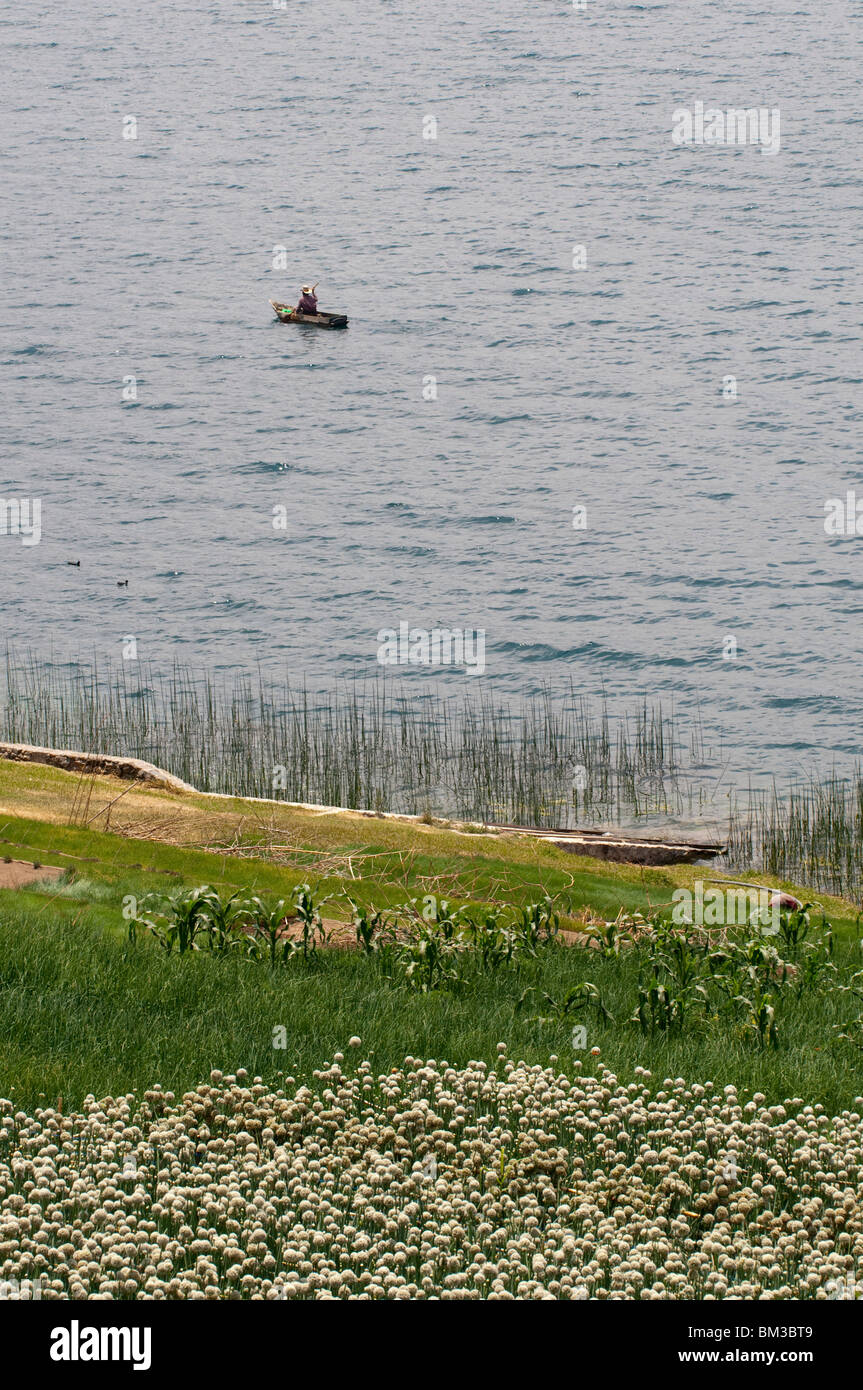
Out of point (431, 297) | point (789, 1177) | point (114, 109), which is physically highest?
point (114, 109)

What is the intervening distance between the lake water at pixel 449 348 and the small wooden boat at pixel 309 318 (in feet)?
4.31

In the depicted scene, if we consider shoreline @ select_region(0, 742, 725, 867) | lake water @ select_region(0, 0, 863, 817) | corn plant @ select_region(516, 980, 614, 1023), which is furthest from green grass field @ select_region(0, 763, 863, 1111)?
lake water @ select_region(0, 0, 863, 817)

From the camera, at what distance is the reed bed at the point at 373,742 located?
27844 millimetres

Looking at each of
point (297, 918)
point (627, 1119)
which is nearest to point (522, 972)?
point (297, 918)

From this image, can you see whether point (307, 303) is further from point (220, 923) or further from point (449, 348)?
Result: point (220, 923)

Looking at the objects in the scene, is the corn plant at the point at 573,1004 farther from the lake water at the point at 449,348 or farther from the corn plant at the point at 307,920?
the lake water at the point at 449,348

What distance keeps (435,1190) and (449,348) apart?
58.0 metres

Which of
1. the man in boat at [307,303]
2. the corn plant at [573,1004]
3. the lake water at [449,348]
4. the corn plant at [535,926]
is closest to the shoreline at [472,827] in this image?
the corn plant at [535,926]

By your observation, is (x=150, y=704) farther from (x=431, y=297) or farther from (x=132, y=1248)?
(x=431, y=297)

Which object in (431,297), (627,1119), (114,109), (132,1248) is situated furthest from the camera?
(114,109)

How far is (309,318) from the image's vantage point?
209ft

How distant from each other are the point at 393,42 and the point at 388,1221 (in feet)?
324

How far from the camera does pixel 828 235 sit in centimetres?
6988

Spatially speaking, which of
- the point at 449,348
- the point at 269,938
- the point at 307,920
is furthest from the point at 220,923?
the point at 449,348
